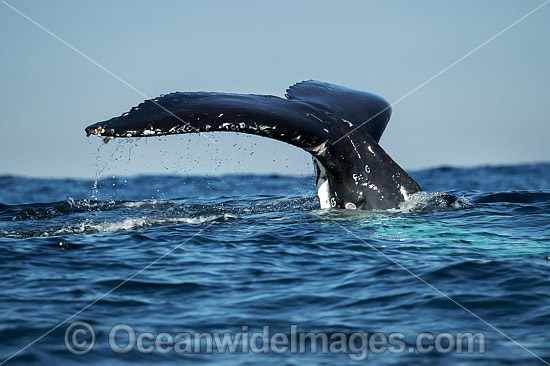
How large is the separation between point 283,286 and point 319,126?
2.27 meters

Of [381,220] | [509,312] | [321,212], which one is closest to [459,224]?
[381,220]

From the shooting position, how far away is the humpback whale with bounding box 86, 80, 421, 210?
7.50 meters

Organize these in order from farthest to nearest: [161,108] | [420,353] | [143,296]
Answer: [161,108] → [143,296] → [420,353]

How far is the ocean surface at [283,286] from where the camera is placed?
17.4ft

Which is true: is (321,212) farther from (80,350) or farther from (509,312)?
(80,350)

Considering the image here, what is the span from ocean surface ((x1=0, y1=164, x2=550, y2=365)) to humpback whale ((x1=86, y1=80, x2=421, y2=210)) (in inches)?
11.7

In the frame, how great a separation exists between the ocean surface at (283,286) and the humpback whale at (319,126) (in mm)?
296

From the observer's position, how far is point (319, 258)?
25.1 feet

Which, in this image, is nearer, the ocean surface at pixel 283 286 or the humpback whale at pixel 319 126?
the ocean surface at pixel 283 286

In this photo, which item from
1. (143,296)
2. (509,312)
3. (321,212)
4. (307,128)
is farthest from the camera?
(321,212)

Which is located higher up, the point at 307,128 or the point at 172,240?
the point at 307,128

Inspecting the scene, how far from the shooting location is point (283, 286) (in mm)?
6773

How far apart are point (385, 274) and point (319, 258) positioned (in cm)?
85

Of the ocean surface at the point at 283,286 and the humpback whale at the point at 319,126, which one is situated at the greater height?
the humpback whale at the point at 319,126
